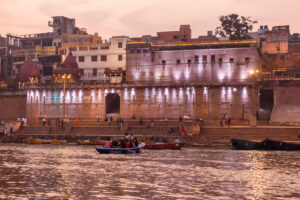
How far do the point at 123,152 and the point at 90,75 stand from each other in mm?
40277

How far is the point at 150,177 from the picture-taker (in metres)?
25.3

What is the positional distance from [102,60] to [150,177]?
54012 mm

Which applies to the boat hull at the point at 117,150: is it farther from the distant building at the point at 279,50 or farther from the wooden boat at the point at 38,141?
the distant building at the point at 279,50

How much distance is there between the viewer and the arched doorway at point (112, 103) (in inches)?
2830

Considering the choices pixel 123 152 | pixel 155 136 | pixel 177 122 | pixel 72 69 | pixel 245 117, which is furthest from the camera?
pixel 72 69

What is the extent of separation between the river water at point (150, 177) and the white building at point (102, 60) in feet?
134

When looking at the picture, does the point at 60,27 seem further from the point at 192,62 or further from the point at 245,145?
the point at 245,145

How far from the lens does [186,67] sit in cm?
6869

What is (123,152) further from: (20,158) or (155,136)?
(155,136)

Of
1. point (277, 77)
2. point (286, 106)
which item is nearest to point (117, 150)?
point (286, 106)

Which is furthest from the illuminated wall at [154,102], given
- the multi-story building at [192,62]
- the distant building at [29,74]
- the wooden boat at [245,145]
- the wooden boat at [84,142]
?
the wooden boat at [245,145]

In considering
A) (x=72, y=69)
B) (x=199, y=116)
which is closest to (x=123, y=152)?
(x=199, y=116)

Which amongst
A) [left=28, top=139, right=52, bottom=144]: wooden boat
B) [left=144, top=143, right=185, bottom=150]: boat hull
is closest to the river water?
[left=144, top=143, right=185, bottom=150]: boat hull

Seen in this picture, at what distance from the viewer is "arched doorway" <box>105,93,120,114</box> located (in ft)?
236
